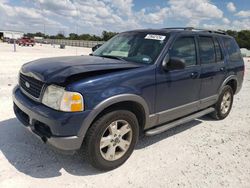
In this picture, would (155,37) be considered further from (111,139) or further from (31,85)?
(31,85)

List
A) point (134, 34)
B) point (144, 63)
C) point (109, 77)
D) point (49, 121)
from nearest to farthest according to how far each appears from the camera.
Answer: point (49, 121) → point (109, 77) → point (144, 63) → point (134, 34)

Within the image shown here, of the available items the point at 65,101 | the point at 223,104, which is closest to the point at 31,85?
the point at 65,101

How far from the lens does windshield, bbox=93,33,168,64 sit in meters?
3.78

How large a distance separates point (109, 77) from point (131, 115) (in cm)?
65

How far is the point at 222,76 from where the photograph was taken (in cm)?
507

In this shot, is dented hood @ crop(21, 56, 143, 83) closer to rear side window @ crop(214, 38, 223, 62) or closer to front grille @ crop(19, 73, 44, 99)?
front grille @ crop(19, 73, 44, 99)

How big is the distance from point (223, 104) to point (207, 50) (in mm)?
1523

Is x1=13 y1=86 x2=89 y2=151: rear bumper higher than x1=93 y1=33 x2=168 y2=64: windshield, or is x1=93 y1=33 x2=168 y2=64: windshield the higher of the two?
x1=93 y1=33 x2=168 y2=64: windshield

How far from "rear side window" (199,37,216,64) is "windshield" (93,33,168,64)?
3.22ft

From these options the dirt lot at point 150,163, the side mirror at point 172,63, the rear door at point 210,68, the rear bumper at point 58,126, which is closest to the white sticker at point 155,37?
the side mirror at point 172,63

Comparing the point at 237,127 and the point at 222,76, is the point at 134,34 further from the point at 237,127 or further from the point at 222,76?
the point at 237,127

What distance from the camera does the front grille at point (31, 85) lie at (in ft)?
10.2

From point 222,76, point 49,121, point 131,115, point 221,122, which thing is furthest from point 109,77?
Answer: point 221,122

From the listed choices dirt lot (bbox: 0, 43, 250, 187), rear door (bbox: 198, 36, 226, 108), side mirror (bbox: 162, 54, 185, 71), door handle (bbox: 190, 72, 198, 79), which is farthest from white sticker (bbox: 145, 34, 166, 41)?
dirt lot (bbox: 0, 43, 250, 187)
